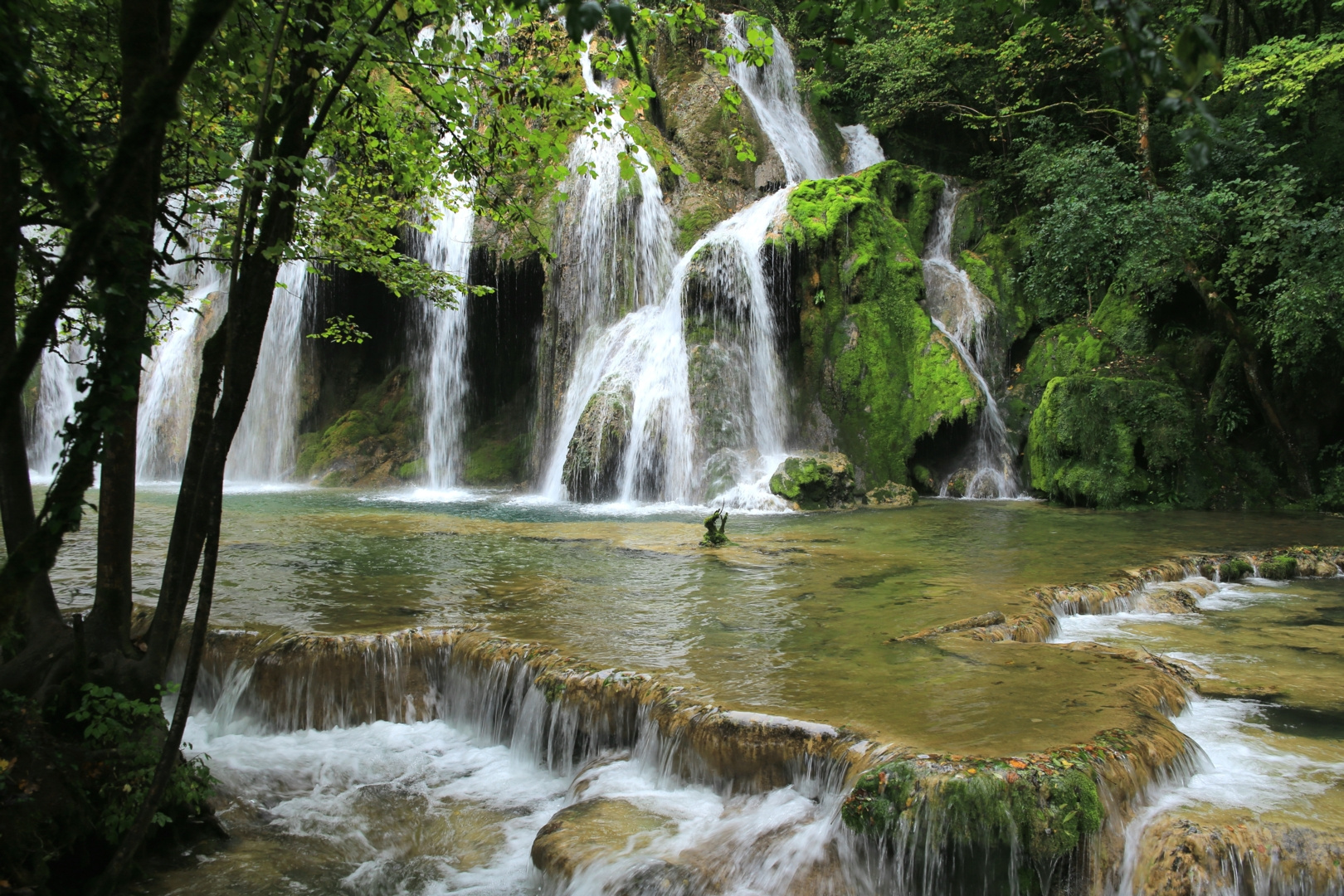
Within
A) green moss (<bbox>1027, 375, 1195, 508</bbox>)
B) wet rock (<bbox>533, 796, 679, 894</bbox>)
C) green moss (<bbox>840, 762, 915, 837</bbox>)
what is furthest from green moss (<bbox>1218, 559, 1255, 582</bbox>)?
wet rock (<bbox>533, 796, 679, 894</bbox>)

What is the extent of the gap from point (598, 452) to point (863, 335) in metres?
6.29

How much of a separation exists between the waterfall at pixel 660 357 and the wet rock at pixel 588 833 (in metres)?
10.6

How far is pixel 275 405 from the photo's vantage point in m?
22.0

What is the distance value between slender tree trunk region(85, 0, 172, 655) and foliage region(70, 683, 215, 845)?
347mm

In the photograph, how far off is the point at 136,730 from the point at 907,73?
876 inches

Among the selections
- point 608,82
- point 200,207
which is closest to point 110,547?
point 200,207

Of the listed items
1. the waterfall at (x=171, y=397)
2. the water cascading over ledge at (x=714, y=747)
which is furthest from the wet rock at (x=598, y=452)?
the waterfall at (x=171, y=397)

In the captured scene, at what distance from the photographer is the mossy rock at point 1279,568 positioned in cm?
841

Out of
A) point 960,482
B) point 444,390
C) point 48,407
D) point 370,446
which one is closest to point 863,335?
point 960,482

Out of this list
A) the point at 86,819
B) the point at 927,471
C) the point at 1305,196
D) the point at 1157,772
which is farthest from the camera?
the point at 927,471

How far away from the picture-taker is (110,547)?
3.83m

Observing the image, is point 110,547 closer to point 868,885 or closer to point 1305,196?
point 868,885

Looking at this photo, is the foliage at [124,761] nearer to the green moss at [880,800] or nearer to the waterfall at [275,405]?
the green moss at [880,800]

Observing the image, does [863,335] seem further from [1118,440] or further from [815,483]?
[1118,440]
